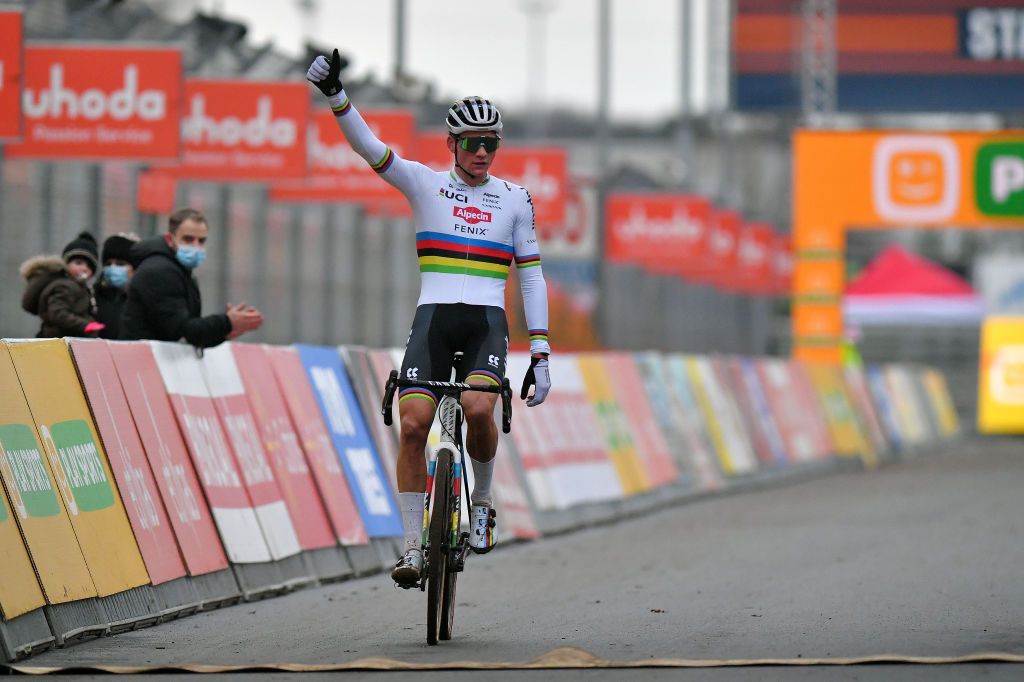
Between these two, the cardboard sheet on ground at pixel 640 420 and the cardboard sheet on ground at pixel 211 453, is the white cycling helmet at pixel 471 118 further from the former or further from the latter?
the cardboard sheet on ground at pixel 640 420

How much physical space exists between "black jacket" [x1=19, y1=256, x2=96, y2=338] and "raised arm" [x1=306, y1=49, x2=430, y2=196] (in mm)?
3394

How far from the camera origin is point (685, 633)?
8742mm

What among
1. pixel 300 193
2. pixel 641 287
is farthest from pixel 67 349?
pixel 641 287

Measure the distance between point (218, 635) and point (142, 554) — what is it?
0.62 meters

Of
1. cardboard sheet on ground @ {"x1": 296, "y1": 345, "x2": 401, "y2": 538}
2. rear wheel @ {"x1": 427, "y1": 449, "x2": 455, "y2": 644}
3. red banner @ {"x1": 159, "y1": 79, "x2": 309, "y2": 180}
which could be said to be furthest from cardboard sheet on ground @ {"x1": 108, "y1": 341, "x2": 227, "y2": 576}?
red banner @ {"x1": 159, "y1": 79, "x2": 309, "y2": 180}

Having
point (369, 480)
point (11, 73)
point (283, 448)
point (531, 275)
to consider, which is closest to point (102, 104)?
point (11, 73)

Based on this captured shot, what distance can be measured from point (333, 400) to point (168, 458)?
253 centimetres

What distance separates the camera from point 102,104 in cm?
1694

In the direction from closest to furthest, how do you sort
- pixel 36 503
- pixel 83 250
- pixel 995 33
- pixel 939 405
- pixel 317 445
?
pixel 36 503 → pixel 317 445 → pixel 83 250 → pixel 995 33 → pixel 939 405

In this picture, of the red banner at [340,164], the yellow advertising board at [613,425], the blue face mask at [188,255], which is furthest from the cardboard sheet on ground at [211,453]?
the red banner at [340,164]

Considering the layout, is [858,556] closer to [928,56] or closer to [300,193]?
[300,193]

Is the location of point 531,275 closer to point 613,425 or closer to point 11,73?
point 11,73

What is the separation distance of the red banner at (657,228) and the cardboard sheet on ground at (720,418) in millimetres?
12815

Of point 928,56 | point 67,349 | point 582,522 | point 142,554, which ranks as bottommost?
point 582,522
